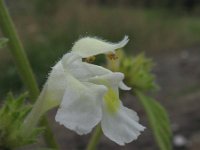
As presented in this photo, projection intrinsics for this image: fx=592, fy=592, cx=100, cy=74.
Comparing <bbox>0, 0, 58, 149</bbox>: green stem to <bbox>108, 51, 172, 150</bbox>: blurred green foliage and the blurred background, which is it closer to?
<bbox>108, 51, 172, 150</bbox>: blurred green foliage

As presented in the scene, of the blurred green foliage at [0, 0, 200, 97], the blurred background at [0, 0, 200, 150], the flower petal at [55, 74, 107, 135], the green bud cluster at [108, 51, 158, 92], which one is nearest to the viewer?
the flower petal at [55, 74, 107, 135]

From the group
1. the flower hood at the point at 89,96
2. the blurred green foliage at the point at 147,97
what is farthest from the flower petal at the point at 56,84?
the blurred green foliage at the point at 147,97

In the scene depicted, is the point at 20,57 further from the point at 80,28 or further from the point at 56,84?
the point at 80,28

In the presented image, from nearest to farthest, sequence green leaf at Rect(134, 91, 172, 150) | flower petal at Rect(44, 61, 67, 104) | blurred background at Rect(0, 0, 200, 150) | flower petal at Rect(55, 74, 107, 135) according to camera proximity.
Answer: flower petal at Rect(55, 74, 107, 135) → flower petal at Rect(44, 61, 67, 104) → green leaf at Rect(134, 91, 172, 150) → blurred background at Rect(0, 0, 200, 150)

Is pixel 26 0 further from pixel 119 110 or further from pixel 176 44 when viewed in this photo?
pixel 119 110

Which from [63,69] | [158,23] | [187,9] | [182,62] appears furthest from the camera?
[187,9]

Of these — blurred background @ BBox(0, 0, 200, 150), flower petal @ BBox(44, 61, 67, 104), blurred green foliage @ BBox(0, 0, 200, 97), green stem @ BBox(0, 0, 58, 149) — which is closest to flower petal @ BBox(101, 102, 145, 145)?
flower petal @ BBox(44, 61, 67, 104)

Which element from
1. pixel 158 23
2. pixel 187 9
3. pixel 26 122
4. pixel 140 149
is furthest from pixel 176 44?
pixel 26 122
